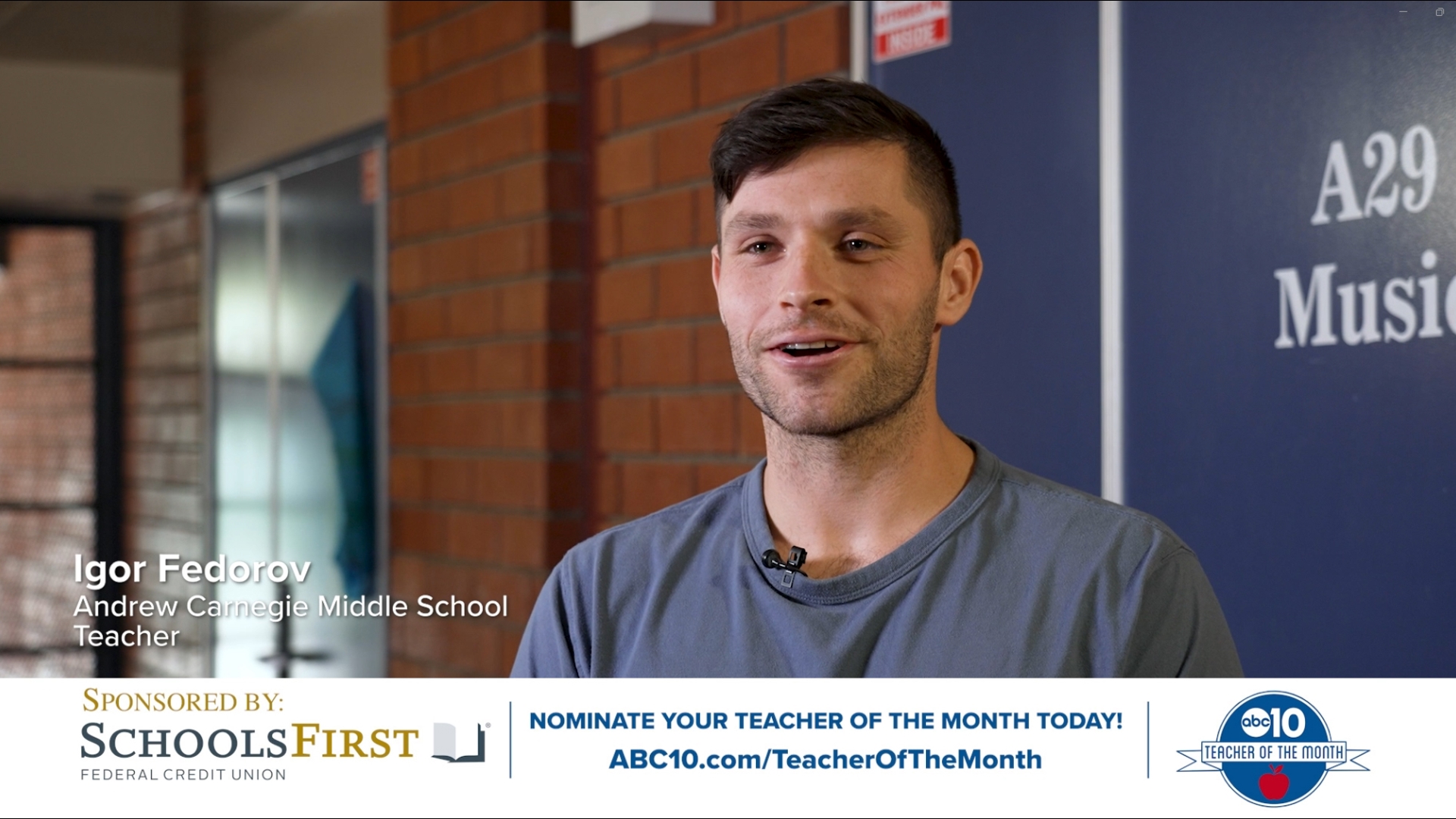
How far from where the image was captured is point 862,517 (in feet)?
3.55

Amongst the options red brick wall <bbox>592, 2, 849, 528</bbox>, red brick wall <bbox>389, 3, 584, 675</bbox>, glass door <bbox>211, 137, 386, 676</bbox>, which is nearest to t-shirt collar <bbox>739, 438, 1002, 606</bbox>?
red brick wall <bbox>592, 2, 849, 528</bbox>

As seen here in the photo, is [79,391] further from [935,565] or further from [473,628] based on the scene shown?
[935,565]

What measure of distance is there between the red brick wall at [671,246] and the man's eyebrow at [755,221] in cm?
56

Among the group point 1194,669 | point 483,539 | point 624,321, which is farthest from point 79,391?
point 1194,669

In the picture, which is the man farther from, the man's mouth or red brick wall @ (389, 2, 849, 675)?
red brick wall @ (389, 2, 849, 675)

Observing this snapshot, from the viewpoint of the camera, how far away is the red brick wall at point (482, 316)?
190 centimetres

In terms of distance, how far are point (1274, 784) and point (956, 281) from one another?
0.48 meters

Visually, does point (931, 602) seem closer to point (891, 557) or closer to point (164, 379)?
point (891, 557)


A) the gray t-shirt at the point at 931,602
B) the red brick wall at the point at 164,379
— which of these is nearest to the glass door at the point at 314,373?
the red brick wall at the point at 164,379

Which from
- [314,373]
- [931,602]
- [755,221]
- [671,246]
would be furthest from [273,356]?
[931,602]

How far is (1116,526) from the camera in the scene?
999 mm

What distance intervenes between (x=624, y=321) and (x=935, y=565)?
0.91 m

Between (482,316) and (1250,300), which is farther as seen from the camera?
(482,316)

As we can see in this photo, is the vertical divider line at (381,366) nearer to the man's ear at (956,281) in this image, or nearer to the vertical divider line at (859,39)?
the vertical divider line at (859,39)
